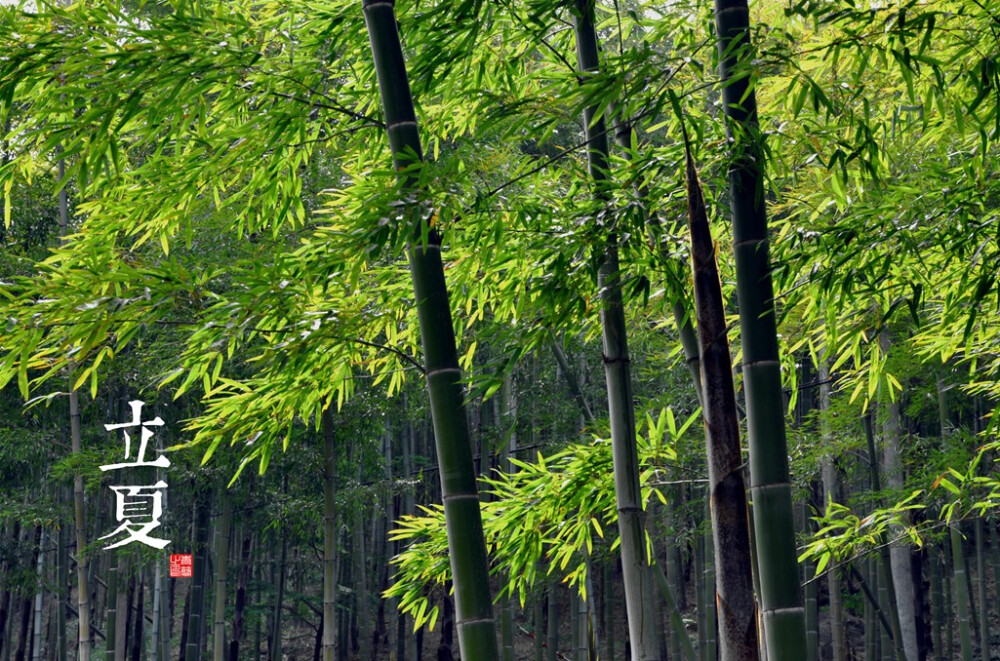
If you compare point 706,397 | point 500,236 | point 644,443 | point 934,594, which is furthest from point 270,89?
point 934,594

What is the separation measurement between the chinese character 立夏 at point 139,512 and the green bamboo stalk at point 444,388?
777 cm

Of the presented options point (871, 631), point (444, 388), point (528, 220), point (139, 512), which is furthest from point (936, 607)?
point (444, 388)

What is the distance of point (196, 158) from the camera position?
3.27m

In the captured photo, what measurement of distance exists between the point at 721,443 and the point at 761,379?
228 millimetres

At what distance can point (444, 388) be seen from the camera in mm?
3066

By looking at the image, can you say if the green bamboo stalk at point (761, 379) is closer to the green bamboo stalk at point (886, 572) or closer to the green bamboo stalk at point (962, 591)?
the green bamboo stalk at point (886, 572)

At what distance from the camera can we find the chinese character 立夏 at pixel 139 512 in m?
10.1

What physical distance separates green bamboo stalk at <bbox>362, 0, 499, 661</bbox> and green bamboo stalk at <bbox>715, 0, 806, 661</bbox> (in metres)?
0.80

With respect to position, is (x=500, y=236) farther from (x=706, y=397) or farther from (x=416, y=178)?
(x=706, y=397)

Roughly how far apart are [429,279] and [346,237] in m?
0.33

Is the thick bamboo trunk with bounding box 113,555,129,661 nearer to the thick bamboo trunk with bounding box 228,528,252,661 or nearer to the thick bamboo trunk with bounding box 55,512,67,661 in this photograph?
the thick bamboo trunk with bounding box 55,512,67,661

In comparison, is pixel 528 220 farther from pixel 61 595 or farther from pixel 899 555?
pixel 61 595

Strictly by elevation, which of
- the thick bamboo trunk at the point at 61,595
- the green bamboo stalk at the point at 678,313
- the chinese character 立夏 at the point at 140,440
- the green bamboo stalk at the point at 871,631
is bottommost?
the green bamboo stalk at the point at 871,631

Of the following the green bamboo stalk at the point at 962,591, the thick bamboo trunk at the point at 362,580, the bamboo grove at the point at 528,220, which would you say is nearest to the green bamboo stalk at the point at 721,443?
the bamboo grove at the point at 528,220
